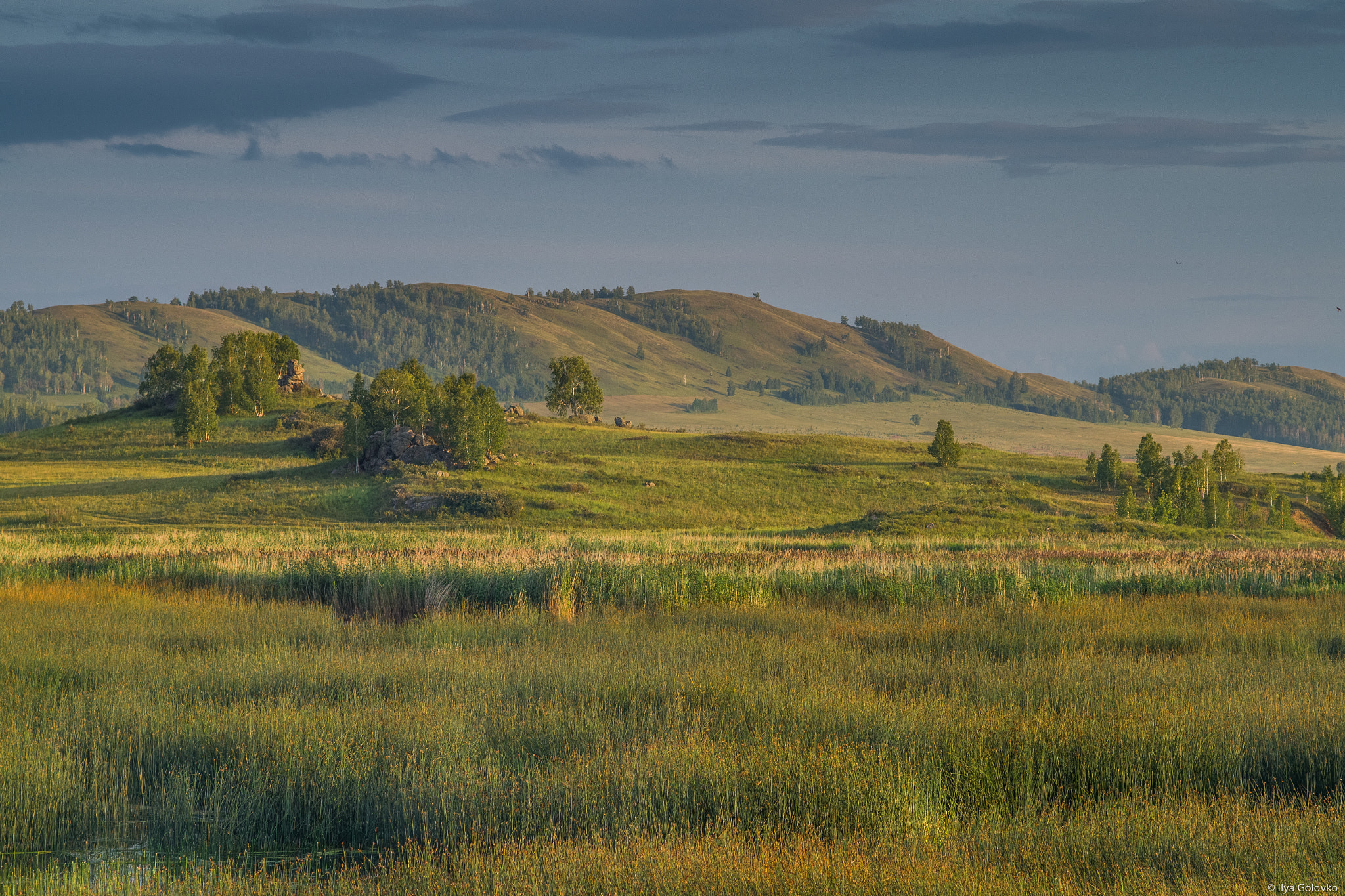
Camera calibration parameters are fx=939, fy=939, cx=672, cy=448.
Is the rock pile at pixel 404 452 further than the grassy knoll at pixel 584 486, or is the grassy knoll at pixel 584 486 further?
the rock pile at pixel 404 452

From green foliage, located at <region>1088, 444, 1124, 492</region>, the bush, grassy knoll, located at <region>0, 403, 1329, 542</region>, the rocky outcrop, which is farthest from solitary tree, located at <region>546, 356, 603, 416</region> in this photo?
the bush

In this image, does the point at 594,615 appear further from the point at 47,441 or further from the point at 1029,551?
the point at 47,441

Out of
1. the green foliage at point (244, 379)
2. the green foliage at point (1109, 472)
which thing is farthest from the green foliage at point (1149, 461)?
the green foliage at point (244, 379)

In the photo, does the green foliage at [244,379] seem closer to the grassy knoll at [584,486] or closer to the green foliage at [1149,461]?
the grassy knoll at [584,486]

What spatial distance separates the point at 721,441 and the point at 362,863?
90.6 metres

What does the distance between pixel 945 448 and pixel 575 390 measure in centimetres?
5782

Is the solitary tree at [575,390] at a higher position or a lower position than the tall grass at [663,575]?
higher

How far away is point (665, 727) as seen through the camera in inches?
303

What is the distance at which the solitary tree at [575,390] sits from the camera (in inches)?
4963

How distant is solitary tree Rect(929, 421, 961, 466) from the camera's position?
3302 inches

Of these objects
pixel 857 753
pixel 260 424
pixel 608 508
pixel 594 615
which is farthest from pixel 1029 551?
pixel 260 424

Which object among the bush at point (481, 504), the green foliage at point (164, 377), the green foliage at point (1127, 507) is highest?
the green foliage at point (164, 377)

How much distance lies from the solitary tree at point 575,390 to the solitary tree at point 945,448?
5316 centimetres

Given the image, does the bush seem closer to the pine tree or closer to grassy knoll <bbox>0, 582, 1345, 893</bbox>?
the pine tree
